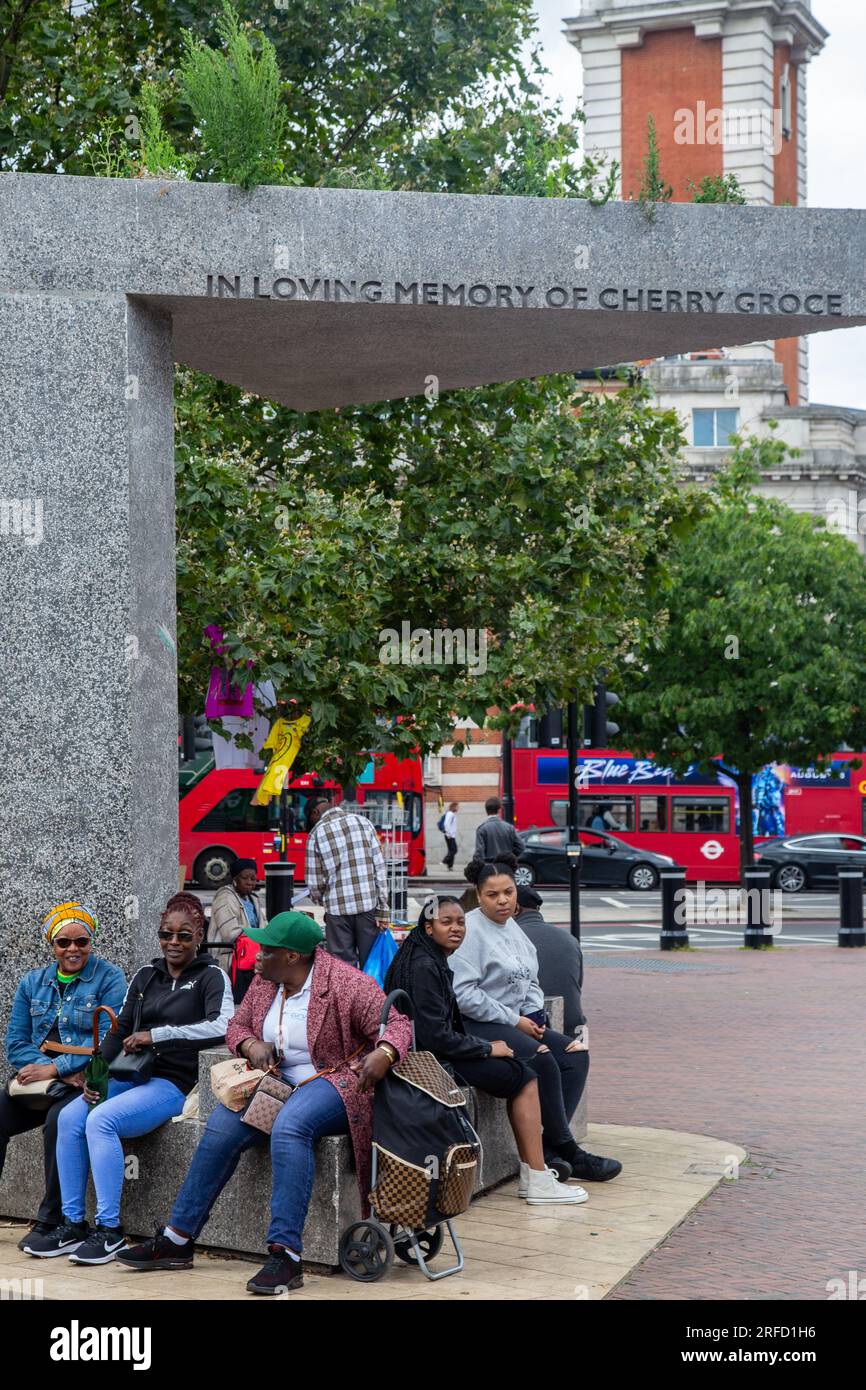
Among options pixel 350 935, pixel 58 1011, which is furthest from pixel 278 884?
pixel 58 1011

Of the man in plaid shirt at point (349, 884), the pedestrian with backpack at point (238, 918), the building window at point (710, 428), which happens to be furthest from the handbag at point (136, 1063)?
the building window at point (710, 428)

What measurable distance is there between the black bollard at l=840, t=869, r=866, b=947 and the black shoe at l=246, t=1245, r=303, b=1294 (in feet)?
58.3

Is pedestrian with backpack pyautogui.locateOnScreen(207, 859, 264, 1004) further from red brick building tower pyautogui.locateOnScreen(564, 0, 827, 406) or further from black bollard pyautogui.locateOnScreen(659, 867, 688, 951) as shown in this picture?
red brick building tower pyautogui.locateOnScreen(564, 0, 827, 406)

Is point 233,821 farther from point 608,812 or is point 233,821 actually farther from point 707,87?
point 707,87

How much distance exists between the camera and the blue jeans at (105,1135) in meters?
6.91

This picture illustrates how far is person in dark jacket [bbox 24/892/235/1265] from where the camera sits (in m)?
6.90

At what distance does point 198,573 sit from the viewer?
41.5ft

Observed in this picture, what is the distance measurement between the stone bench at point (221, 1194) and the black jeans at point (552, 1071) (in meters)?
0.36

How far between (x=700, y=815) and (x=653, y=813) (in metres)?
1.05

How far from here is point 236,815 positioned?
37062 millimetres

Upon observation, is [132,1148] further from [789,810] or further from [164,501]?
[789,810]

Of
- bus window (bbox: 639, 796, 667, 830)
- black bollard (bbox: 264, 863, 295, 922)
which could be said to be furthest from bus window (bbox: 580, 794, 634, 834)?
black bollard (bbox: 264, 863, 295, 922)

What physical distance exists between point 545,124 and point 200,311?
28.4 ft
